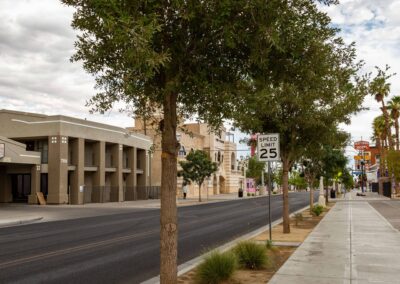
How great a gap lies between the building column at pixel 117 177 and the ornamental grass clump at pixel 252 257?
4093 cm

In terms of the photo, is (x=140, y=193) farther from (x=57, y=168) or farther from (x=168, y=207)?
(x=168, y=207)

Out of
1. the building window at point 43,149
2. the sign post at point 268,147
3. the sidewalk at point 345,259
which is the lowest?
the sidewalk at point 345,259

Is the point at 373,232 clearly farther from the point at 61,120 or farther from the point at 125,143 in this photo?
the point at 125,143

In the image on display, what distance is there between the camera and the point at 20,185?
48.1 m

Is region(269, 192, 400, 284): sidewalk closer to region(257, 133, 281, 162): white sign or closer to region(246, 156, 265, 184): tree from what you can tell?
region(257, 133, 281, 162): white sign

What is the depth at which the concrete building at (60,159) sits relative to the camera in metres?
41.7

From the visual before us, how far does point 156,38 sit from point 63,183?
3821cm

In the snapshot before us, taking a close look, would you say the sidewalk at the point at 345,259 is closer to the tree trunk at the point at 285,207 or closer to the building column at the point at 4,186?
the tree trunk at the point at 285,207

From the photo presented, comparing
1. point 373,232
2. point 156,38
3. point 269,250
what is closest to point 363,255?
point 269,250

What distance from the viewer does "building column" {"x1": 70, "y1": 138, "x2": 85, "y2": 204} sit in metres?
43.6

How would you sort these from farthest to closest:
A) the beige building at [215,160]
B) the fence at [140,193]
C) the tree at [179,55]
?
the beige building at [215,160] < the fence at [140,193] < the tree at [179,55]

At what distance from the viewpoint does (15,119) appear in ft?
146

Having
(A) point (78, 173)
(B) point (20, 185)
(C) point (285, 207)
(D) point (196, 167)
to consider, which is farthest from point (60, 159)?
(C) point (285, 207)

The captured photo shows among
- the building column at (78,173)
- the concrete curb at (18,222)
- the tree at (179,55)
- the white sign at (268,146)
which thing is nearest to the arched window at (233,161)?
the building column at (78,173)
